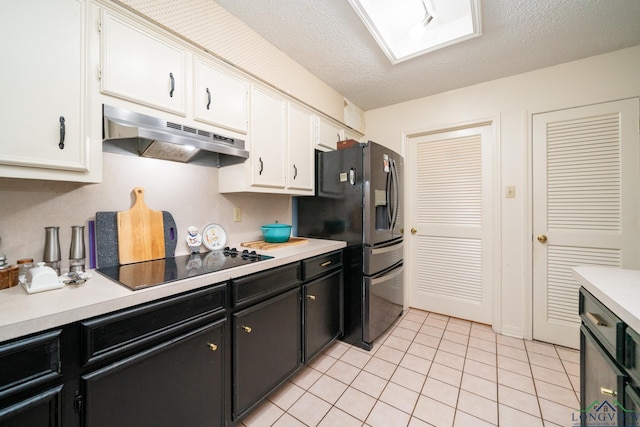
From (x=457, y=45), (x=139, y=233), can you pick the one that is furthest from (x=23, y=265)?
(x=457, y=45)

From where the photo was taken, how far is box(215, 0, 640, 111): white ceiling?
5.07 feet

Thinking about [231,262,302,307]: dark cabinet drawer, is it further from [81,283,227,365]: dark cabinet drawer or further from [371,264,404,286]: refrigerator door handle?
[371,264,404,286]: refrigerator door handle

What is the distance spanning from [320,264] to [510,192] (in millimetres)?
1935

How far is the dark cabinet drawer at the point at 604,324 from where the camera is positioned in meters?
0.81

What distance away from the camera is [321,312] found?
1903 millimetres

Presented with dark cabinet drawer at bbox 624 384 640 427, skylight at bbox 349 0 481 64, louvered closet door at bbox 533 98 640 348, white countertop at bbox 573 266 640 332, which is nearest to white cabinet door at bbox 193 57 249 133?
skylight at bbox 349 0 481 64

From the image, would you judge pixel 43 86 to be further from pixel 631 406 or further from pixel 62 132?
pixel 631 406

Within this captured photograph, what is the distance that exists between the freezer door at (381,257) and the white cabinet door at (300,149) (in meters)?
0.79

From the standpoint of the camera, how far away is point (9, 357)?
2.24 feet

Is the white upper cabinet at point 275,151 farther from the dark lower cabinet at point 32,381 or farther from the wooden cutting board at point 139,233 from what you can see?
the dark lower cabinet at point 32,381

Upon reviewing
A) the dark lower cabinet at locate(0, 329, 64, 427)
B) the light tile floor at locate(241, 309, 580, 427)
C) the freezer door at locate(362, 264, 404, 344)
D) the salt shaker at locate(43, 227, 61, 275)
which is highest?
the salt shaker at locate(43, 227, 61, 275)

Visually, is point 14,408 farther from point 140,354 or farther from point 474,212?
point 474,212

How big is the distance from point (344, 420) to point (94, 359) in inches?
49.3

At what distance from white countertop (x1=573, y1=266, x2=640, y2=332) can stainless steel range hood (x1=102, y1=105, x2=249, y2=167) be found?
1867 mm
